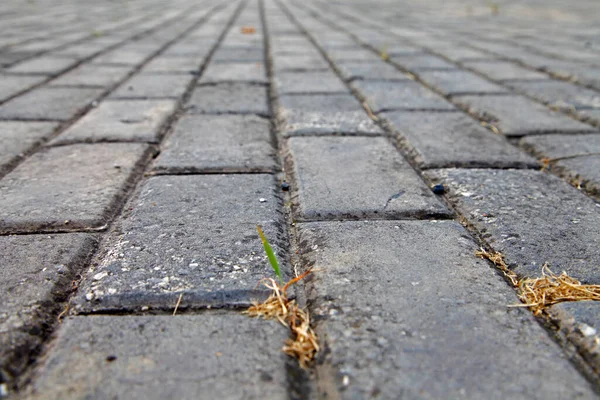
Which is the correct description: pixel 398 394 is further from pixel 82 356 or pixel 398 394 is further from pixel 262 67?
pixel 262 67

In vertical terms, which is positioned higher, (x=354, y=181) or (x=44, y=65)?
(x=44, y=65)

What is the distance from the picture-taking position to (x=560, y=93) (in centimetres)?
274

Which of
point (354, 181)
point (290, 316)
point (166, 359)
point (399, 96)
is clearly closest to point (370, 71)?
point (399, 96)

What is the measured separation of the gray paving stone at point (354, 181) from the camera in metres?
1.42

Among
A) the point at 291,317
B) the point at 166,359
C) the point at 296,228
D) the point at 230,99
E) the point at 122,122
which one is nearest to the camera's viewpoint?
the point at 166,359

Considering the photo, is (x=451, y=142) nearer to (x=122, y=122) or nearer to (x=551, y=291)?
(x=551, y=291)

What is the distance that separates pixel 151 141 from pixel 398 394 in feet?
4.90

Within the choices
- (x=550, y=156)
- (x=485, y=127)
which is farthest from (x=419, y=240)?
(x=485, y=127)

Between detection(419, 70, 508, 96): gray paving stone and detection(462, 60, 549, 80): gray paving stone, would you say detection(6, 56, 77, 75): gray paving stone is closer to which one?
detection(419, 70, 508, 96): gray paving stone

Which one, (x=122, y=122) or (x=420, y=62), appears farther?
(x=420, y=62)

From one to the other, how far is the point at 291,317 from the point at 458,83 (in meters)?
2.37

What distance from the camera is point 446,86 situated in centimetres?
289

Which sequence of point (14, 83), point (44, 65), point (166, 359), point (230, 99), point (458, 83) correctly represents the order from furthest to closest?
1. point (44, 65)
2. point (458, 83)
3. point (14, 83)
4. point (230, 99)
5. point (166, 359)

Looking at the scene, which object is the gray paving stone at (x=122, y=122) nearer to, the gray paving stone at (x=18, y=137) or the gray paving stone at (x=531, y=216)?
the gray paving stone at (x=18, y=137)
